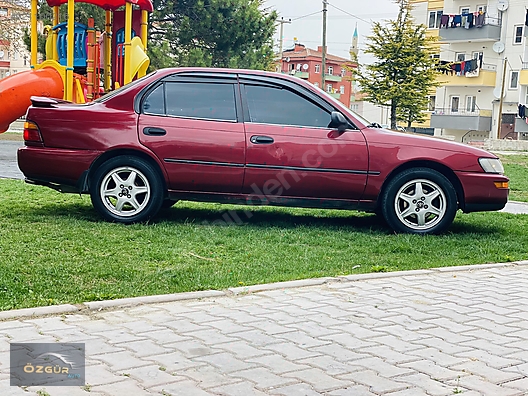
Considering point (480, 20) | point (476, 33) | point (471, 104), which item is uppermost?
point (480, 20)

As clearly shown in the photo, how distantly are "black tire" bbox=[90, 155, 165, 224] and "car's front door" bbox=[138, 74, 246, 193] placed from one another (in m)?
0.19

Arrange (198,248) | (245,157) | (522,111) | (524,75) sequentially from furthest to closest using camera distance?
(524,75) < (522,111) < (245,157) < (198,248)

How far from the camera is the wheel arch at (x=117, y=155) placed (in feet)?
25.2

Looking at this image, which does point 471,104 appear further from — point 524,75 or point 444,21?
point 444,21

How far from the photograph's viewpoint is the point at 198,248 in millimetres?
6660

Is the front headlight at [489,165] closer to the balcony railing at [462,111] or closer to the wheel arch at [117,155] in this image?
the wheel arch at [117,155]

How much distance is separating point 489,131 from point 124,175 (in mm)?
49298

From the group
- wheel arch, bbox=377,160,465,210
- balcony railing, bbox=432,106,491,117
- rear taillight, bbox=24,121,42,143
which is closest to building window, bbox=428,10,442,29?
balcony railing, bbox=432,106,491,117

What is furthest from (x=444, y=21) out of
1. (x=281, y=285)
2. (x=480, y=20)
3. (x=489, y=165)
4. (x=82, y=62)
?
(x=281, y=285)

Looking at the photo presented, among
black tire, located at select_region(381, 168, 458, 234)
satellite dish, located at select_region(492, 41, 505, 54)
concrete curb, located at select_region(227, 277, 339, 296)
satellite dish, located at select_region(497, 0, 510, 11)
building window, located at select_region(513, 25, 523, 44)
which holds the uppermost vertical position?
satellite dish, located at select_region(497, 0, 510, 11)

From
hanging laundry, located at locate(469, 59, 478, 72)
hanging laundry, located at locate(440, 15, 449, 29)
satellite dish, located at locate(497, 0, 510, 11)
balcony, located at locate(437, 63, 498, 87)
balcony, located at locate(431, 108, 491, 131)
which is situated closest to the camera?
satellite dish, located at locate(497, 0, 510, 11)

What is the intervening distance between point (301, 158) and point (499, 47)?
161ft

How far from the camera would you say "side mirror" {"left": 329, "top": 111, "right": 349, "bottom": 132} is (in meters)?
7.71

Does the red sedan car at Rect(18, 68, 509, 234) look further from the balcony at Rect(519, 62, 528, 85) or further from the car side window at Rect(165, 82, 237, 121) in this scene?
the balcony at Rect(519, 62, 528, 85)
